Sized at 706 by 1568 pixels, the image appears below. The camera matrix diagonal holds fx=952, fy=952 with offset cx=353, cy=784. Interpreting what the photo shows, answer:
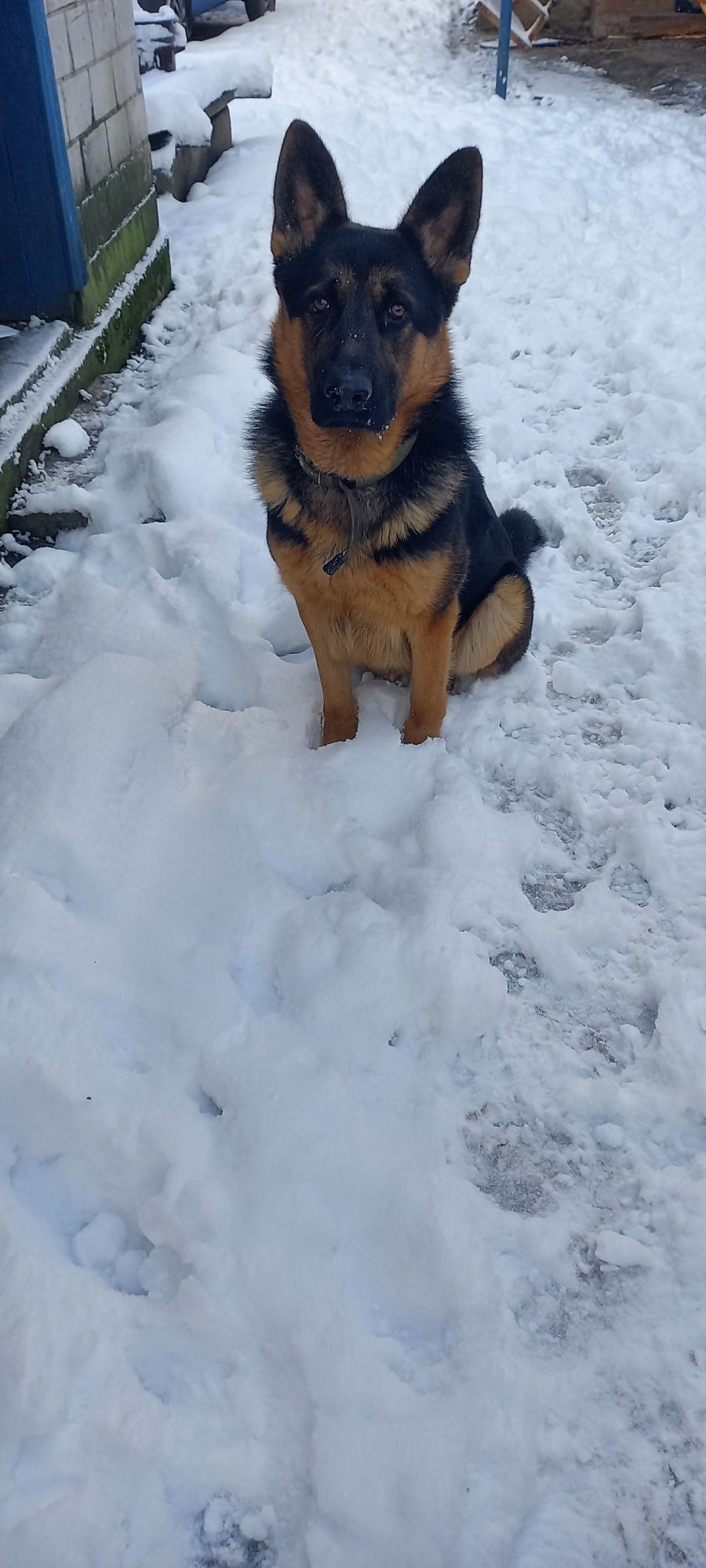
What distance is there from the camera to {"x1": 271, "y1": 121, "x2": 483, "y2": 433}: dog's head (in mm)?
2295

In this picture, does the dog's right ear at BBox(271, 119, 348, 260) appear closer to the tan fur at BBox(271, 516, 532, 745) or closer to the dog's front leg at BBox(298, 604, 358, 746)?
the tan fur at BBox(271, 516, 532, 745)

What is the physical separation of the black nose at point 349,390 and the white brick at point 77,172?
2.89m

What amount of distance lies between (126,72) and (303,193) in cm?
342

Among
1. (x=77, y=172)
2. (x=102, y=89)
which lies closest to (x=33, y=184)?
(x=77, y=172)

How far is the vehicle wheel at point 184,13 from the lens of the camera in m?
10.9

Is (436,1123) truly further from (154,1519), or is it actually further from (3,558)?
(3,558)

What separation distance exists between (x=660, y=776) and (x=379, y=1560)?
76.4 inches

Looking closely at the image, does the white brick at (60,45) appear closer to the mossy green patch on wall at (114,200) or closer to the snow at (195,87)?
the mossy green patch on wall at (114,200)

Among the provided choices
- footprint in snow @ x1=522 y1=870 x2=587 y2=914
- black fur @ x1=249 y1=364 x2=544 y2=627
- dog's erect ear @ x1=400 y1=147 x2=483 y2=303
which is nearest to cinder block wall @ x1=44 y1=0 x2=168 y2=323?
black fur @ x1=249 y1=364 x2=544 y2=627

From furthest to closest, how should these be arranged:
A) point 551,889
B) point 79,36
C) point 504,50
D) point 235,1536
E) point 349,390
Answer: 1. point 504,50
2. point 79,36
3. point 551,889
4. point 349,390
5. point 235,1536

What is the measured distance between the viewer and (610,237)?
6.12 m

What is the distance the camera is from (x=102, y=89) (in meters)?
4.59

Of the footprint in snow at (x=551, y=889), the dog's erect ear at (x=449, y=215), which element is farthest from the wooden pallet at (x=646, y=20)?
the footprint in snow at (x=551, y=889)

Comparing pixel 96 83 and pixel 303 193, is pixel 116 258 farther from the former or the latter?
pixel 303 193
